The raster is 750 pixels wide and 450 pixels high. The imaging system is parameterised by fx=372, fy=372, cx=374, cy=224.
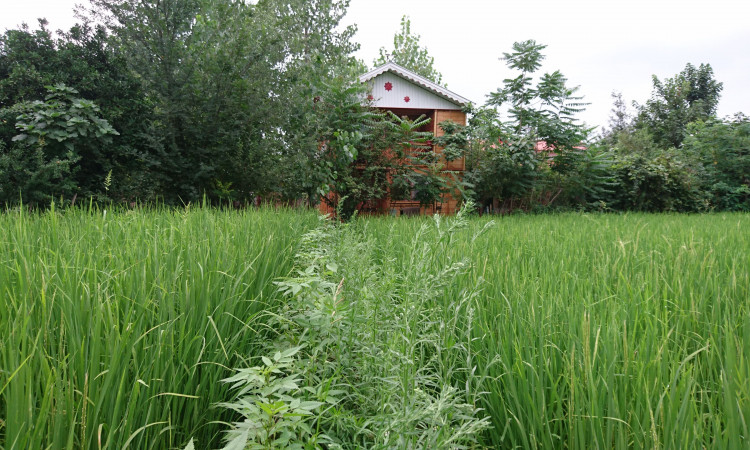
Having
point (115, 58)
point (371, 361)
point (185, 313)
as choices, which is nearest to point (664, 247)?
point (371, 361)

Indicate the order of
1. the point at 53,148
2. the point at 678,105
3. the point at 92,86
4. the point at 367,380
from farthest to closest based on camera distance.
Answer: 1. the point at 678,105
2. the point at 92,86
3. the point at 53,148
4. the point at 367,380

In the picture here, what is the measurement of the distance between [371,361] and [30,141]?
5919 millimetres

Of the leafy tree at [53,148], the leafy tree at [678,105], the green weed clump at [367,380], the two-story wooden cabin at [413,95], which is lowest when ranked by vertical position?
the green weed clump at [367,380]

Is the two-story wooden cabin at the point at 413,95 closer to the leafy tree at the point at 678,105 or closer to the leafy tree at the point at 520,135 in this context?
the leafy tree at the point at 520,135

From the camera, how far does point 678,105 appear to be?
2938 cm

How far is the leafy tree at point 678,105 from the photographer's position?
28.4 meters

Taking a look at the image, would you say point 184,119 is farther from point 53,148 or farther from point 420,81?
point 420,81

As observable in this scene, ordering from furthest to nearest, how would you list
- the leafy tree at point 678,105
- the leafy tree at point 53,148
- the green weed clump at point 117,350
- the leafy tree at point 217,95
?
1. the leafy tree at point 678,105
2. the leafy tree at point 217,95
3. the leafy tree at point 53,148
4. the green weed clump at point 117,350

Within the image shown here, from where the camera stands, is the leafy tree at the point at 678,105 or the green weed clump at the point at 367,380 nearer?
the green weed clump at the point at 367,380

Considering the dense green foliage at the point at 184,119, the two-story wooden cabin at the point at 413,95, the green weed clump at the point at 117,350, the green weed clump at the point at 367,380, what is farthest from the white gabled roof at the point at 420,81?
the green weed clump at the point at 117,350

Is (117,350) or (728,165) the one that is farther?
(728,165)

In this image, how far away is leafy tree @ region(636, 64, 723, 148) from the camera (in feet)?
93.3

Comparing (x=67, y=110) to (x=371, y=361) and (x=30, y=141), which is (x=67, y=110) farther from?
(x=371, y=361)

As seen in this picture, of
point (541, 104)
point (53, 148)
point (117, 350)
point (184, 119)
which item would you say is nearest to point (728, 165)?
point (541, 104)
